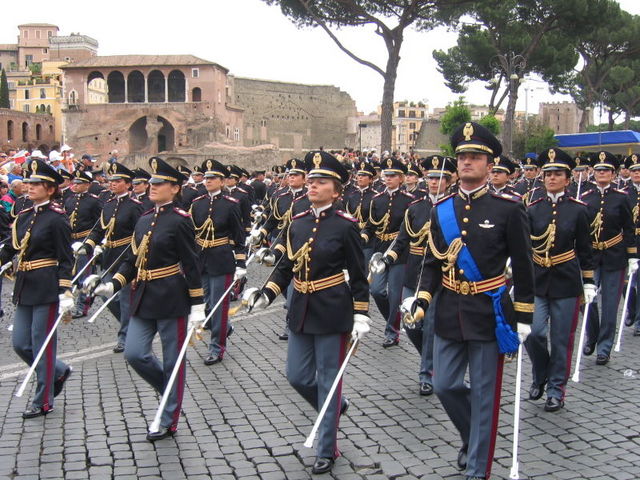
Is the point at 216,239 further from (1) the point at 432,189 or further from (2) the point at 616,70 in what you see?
(2) the point at 616,70

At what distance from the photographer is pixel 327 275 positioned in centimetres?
577

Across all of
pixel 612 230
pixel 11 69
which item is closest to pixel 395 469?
pixel 612 230

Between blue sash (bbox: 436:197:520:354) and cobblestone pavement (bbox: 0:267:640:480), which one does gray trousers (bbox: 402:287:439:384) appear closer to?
cobblestone pavement (bbox: 0:267:640:480)

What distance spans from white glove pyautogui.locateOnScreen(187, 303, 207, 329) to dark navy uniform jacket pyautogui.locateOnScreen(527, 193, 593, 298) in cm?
302

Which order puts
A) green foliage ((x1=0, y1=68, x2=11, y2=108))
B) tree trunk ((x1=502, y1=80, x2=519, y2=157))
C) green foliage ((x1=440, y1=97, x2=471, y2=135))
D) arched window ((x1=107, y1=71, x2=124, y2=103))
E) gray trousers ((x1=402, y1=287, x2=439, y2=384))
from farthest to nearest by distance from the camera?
green foliage ((x1=0, y1=68, x2=11, y2=108)), arched window ((x1=107, y1=71, x2=124, y2=103)), green foliage ((x1=440, y1=97, x2=471, y2=135)), tree trunk ((x1=502, y1=80, x2=519, y2=157)), gray trousers ((x1=402, y1=287, x2=439, y2=384))

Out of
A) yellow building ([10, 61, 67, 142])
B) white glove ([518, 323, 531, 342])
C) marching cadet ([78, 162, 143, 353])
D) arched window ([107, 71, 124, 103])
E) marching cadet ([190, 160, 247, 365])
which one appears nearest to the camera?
white glove ([518, 323, 531, 342])

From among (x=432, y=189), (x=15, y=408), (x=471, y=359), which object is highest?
(x=432, y=189)

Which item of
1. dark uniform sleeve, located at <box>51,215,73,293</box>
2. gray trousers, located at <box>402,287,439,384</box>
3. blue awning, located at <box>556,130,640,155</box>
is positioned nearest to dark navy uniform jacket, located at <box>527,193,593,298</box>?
gray trousers, located at <box>402,287,439,384</box>

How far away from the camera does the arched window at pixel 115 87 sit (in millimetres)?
72062

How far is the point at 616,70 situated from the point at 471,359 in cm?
5272

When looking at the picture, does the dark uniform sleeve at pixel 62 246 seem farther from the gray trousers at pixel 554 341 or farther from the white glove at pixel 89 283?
the gray trousers at pixel 554 341

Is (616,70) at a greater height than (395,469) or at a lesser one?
greater

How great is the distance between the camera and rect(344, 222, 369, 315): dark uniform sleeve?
18.5ft

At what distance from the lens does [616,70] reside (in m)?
52.7
